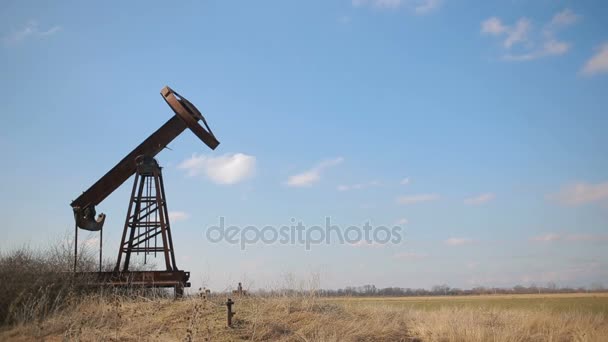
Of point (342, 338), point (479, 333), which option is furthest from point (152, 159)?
point (479, 333)

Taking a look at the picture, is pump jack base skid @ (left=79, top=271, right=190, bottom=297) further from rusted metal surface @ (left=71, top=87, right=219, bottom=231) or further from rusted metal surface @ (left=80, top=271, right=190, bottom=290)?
rusted metal surface @ (left=71, top=87, right=219, bottom=231)

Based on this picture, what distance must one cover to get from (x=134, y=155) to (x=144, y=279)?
12.6 feet

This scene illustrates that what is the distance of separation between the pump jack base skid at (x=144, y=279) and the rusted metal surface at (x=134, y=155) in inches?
73.7

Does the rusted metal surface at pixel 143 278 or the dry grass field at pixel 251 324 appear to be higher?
the rusted metal surface at pixel 143 278

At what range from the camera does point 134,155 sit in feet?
51.1

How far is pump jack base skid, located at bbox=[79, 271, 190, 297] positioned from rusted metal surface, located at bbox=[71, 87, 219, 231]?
1.87 meters

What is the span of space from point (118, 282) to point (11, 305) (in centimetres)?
297

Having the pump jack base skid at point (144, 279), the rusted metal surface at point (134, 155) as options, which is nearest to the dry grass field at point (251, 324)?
the pump jack base skid at point (144, 279)

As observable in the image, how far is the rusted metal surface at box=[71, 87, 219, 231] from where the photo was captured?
1501 centimetres

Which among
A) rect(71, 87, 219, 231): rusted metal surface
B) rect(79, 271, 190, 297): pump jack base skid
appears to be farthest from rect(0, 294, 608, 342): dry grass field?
rect(71, 87, 219, 231): rusted metal surface

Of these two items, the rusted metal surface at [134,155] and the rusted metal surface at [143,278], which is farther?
the rusted metal surface at [134,155]

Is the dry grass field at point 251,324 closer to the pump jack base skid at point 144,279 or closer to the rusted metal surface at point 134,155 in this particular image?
the pump jack base skid at point 144,279

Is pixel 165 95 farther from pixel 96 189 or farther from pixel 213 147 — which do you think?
pixel 96 189

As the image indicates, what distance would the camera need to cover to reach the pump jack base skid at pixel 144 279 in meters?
14.4
